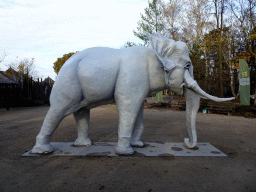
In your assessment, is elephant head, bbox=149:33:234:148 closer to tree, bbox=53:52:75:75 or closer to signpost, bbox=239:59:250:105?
signpost, bbox=239:59:250:105

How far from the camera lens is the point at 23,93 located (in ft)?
58.6

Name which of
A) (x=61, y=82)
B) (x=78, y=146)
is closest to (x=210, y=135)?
(x=78, y=146)

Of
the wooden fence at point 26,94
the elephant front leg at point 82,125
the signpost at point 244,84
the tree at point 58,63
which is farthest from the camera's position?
the tree at point 58,63

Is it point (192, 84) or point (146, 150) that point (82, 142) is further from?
point (192, 84)

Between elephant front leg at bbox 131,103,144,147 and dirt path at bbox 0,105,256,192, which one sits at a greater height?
elephant front leg at bbox 131,103,144,147

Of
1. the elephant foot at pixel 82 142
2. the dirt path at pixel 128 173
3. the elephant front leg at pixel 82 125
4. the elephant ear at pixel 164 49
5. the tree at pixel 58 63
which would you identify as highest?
the tree at pixel 58 63

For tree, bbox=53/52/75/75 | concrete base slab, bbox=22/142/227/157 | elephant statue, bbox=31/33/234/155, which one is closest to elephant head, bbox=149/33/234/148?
elephant statue, bbox=31/33/234/155

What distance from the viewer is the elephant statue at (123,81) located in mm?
3289

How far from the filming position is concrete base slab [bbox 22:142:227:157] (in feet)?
11.7

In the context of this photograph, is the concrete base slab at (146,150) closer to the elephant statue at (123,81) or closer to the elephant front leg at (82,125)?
the elephant front leg at (82,125)

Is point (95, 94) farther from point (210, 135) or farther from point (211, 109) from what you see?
point (211, 109)

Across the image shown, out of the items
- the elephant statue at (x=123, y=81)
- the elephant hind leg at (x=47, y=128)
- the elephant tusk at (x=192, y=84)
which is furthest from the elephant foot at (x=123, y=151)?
the elephant tusk at (x=192, y=84)

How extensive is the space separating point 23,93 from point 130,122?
683 inches

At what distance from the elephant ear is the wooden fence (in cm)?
1512
